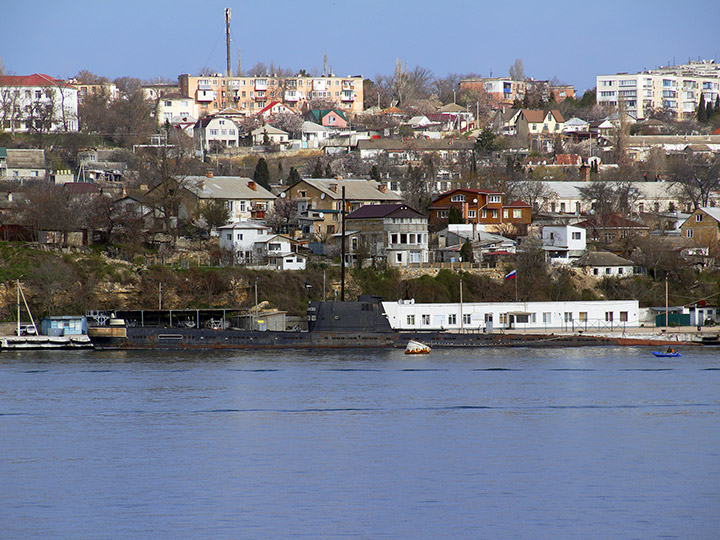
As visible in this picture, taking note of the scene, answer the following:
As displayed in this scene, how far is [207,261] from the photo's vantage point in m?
65.2

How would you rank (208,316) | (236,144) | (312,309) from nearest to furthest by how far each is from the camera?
(312,309) → (208,316) → (236,144)

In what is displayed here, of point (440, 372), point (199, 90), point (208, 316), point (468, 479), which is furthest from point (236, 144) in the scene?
point (468, 479)

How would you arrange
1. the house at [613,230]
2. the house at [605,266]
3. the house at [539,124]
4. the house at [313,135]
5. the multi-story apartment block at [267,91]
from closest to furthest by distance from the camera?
1. the house at [605,266]
2. the house at [613,230]
3. the house at [313,135]
4. the house at [539,124]
5. the multi-story apartment block at [267,91]

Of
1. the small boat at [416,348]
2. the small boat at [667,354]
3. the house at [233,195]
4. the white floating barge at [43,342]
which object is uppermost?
the house at [233,195]

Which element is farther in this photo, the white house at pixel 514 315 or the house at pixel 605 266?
the house at pixel 605 266

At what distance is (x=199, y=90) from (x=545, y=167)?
5516 centimetres

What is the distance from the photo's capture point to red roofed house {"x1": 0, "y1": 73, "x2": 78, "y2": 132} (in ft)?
360

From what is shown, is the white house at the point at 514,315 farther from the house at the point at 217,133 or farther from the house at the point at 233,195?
the house at the point at 217,133

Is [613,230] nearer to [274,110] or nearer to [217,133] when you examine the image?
[217,133]

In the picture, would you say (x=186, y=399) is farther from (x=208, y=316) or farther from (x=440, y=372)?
(x=208, y=316)

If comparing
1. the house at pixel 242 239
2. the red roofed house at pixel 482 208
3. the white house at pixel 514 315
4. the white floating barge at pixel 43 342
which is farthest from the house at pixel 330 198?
the white floating barge at pixel 43 342

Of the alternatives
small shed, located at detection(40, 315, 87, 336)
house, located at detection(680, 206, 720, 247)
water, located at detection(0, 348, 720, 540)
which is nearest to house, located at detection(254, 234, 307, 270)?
small shed, located at detection(40, 315, 87, 336)

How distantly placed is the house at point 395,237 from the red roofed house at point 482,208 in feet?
30.0

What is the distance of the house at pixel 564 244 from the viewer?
68.6 meters
